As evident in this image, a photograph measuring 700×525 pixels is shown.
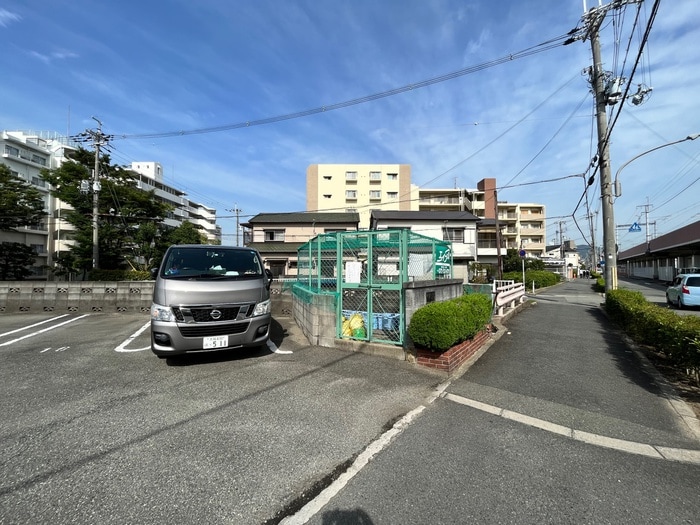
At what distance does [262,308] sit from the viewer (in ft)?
17.6

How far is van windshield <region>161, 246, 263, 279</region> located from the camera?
537cm

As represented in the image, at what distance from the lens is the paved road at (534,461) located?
2135mm

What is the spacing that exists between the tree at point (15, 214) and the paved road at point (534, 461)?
29425 mm

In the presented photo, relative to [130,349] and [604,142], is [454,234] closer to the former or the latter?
[604,142]

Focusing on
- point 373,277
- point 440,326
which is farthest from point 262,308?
point 440,326

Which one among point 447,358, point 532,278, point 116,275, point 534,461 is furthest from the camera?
point 532,278

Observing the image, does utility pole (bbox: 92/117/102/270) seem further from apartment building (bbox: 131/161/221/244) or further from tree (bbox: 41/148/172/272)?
apartment building (bbox: 131/161/221/244)

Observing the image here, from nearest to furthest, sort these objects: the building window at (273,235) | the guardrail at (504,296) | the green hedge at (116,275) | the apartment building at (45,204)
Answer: the guardrail at (504,296) < the green hedge at (116,275) < the building window at (273,235) < the apartment building at (45,204)

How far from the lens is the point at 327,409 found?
362cm

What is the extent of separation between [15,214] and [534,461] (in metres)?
30.6

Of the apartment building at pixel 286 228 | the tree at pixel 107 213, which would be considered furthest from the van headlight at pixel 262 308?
the apartment building at pixel 286 228

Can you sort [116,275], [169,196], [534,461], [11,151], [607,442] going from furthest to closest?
1. [169,196]
2. [11,151]
3. [116,275]
4. [607,442]
5. [534,461]

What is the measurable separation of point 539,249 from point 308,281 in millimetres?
59774

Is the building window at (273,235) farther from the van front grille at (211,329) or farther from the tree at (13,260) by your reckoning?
the van front grille at (211,329)
